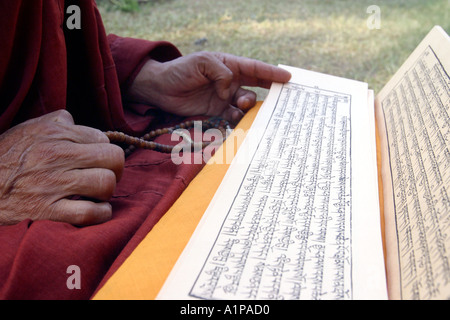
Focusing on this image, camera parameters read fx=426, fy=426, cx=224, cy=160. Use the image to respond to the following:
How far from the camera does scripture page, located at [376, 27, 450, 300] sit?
51 cm

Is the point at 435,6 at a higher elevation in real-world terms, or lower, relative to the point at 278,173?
higher

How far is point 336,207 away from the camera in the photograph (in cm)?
67

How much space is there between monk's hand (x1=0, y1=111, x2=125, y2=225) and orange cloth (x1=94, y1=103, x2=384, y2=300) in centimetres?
13

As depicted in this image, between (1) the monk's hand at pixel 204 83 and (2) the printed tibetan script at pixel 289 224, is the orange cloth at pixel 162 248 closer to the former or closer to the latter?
(2) the printed tibetan script at pixel 289 224

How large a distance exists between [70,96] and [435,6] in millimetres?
3221

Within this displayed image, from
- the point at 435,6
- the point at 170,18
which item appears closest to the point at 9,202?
the point at 170,18

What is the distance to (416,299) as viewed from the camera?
473 millimetres

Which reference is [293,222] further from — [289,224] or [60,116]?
[60,116]

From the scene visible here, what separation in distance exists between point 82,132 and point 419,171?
23.2 inches

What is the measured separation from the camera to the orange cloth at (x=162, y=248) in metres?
0.53

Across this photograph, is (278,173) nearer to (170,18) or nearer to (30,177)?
(30,177)

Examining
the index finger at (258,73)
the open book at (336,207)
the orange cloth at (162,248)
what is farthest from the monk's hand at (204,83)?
the orange cloth at (162,248)

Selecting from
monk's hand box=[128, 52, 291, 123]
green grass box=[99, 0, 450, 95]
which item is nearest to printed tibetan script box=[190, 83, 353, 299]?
monk's hand box=[128, 52, 291, 123]

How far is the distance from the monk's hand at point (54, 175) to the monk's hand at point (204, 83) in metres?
0.44
